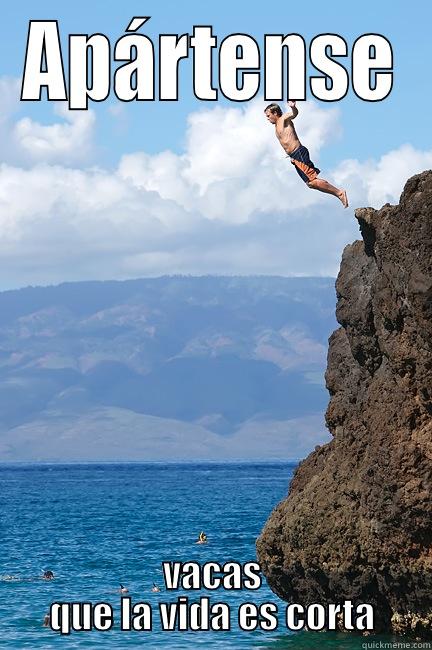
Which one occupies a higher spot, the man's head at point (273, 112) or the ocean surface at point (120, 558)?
the man's head at point (273, 112)

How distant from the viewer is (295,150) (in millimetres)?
25703

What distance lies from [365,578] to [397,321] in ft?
20.8

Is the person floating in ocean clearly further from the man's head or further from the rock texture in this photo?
the rock texture

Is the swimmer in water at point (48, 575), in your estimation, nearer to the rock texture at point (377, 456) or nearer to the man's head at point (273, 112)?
the rock texture at point (377, 456)

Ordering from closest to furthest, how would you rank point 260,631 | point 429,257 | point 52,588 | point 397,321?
point 429,257
point 397,321
point 260,631
point 52,588

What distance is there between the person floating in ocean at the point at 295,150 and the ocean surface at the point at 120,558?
11579 mm

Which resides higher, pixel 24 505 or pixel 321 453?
pixel 24 505

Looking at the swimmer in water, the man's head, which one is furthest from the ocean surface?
the man's head

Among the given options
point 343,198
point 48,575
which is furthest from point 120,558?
point 343,198

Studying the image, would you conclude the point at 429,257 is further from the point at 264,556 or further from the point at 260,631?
the point at 260,631

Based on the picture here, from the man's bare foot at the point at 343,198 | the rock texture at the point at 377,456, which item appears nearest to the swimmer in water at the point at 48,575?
the rock texture at the point at 377,456

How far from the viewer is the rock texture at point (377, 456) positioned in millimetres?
28344

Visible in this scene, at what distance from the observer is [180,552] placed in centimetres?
6200

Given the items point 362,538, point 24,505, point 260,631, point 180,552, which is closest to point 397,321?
point 362,538
